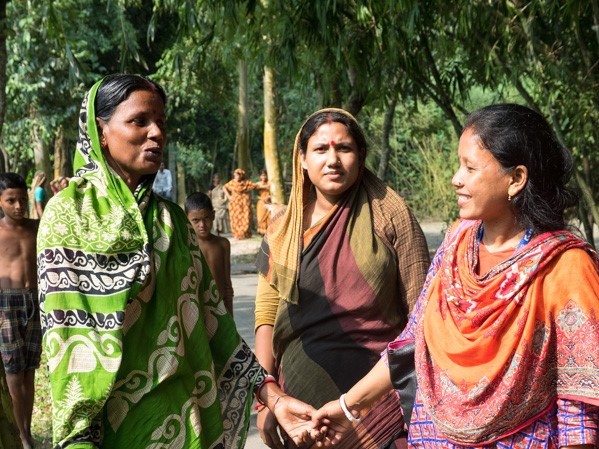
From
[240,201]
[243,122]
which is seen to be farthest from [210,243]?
[243,122]

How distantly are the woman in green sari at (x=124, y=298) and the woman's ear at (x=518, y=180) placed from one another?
1087 millimetres

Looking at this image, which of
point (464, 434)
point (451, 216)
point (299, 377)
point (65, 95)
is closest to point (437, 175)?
point (451, 216)

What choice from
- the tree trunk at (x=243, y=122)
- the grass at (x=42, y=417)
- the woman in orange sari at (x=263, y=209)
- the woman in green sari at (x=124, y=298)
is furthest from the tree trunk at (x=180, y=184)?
the woman in green sari at (x=124, y=298)

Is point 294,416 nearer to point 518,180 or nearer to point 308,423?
point 308,423

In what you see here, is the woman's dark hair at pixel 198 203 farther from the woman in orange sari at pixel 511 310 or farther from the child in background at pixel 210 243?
the woman in orange sari at pixel 511 310

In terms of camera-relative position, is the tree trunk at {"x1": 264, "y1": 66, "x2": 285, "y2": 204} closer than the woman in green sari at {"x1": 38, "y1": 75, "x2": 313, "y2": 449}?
No

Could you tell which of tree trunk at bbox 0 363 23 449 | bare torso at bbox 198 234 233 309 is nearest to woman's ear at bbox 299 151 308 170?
tree trunk at bbox 0 363 23 449

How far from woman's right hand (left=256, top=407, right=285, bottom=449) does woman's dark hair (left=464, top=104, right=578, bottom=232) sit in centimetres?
158

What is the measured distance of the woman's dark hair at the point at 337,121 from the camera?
4156mm

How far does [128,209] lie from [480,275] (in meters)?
1.12

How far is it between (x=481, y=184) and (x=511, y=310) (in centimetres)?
38

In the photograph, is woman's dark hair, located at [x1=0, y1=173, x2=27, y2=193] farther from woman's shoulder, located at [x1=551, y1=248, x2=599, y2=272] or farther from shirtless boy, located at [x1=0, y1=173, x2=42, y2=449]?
woman's shoulder, located at [x1=551, y1=248, x2=599, y2=272]

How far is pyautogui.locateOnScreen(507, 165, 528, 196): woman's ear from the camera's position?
2791 mm

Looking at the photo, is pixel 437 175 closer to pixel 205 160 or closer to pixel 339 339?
pixel 339 339
